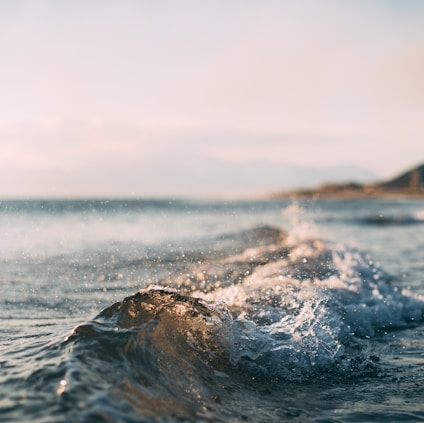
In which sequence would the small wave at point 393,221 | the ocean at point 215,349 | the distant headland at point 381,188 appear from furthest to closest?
the distant headland at point 381,188 → the small wave at point 393,221 → the ocean at point 215,349

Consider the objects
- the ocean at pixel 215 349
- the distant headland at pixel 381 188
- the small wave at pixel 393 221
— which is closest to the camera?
the ocean at pixel 215 349

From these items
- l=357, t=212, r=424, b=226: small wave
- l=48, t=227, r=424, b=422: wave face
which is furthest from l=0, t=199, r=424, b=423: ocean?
l=357, t=212, r=424, b=226: small wave

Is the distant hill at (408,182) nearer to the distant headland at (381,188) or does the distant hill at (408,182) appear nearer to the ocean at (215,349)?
the distant headland at (381,188)

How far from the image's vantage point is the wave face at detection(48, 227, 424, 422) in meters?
4.25

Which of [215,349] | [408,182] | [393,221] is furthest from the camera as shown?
[408,182]

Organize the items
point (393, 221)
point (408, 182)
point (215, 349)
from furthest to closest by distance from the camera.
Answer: point (408, 182) < point (393, 221) < point (215, 349)

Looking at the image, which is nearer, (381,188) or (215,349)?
(215,349)

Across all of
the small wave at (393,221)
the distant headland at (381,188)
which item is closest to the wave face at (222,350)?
the small wave at (393,221)

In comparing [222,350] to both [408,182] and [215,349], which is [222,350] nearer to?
[215,349]

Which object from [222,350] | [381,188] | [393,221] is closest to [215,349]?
[222,350]

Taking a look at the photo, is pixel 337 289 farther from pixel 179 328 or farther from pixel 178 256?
pixel 178 256

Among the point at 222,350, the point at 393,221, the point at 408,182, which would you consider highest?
the point at 408,182

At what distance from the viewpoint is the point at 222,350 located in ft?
19.1

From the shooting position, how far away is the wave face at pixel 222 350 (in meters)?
4.25
